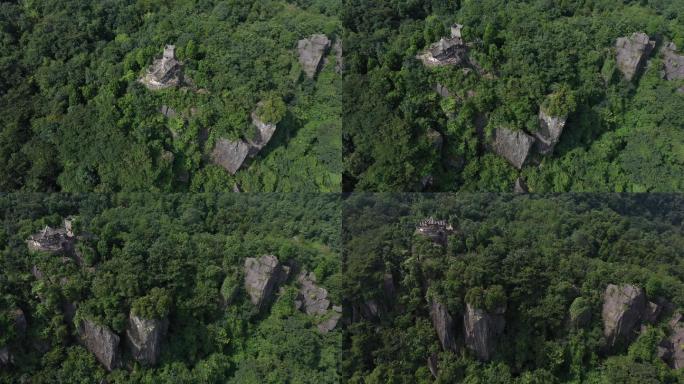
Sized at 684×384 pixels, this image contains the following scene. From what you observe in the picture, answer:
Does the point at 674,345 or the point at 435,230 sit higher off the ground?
the point at 435,230

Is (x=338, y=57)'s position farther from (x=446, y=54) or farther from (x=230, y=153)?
(x=230, y=153)

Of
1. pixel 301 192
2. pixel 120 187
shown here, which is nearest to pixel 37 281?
pixel 120 187

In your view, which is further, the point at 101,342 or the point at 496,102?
the point at 496,102

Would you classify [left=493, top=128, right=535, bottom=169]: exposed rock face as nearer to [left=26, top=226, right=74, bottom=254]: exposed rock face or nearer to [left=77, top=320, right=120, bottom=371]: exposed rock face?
[left=77, top=320, right=120, bottom=371]: exposed rock face

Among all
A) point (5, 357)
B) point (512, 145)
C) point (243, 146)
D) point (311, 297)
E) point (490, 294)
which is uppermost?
point (512, 145)

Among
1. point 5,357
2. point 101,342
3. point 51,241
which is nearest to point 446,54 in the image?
point 51,241
